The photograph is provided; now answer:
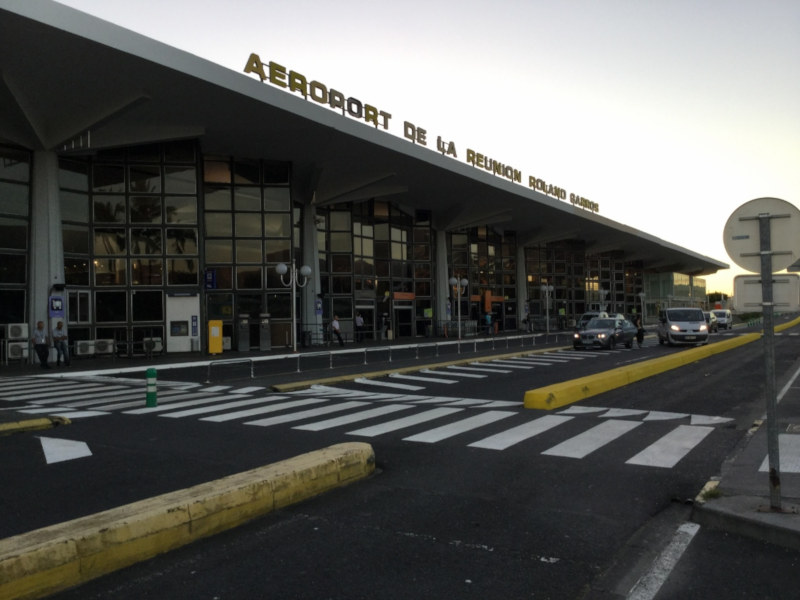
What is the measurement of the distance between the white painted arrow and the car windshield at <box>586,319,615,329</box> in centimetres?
2635

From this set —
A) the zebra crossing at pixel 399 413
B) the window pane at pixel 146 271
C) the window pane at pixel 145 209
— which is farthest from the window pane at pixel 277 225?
the zebra crossing at pixel 399 413

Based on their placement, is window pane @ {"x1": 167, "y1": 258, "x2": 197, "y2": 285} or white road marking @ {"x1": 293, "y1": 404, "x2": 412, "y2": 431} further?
window pane @ {"x1": 167, "y1": 258, "x2": 197, "y2": 285}

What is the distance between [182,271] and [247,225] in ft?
14.7

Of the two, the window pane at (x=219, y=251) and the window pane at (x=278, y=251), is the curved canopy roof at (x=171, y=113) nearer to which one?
the window pane at (x=278, y=251)

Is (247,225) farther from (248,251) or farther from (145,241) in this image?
(145,241)

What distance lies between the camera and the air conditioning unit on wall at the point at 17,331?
25.4 metres

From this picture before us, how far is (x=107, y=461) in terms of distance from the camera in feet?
26.1

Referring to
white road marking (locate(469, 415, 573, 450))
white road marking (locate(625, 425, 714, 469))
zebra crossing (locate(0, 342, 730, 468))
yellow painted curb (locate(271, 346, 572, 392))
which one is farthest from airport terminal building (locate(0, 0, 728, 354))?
white road marking (locate(625, 425, 714, 469))

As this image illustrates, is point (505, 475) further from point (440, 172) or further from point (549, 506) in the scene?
point (440, 172)

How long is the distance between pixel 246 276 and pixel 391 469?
90.5 feet

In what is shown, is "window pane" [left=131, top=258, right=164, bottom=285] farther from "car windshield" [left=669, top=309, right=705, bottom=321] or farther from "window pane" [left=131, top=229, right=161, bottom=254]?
"car windshield" [left=669, top=309, right=705, bottom=321]

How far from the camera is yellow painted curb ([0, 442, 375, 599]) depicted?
4.13 metres

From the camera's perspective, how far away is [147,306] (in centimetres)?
3052

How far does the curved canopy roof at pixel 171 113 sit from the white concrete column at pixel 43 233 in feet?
2.95
